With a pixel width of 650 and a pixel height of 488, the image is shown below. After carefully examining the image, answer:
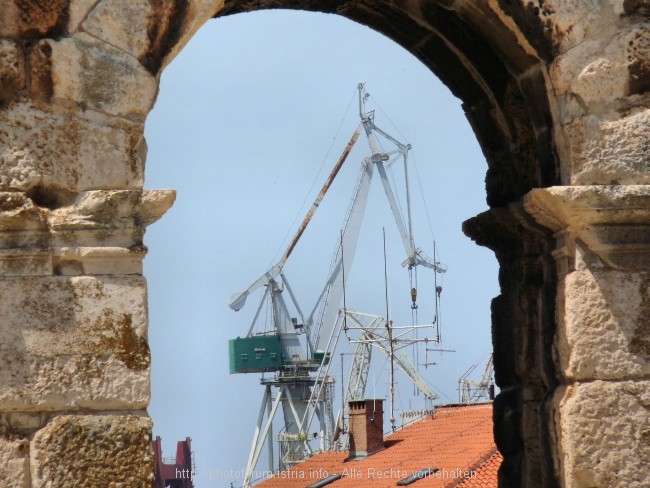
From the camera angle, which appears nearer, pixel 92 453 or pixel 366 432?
pixel 92 453

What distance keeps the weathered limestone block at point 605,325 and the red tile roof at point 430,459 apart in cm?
1618

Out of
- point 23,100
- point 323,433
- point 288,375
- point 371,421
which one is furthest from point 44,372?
point 288,375

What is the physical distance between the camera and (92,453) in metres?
6.78

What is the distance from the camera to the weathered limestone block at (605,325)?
7605 mm

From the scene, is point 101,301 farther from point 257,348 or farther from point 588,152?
point 257,348

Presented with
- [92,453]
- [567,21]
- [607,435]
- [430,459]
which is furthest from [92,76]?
[430,459]

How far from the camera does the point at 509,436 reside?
8656 mm

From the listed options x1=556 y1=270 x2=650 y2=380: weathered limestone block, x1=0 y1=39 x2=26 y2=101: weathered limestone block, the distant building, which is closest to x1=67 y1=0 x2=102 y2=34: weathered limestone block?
x1=0 y1=39 x2=26 y2=101: weathered limestone block

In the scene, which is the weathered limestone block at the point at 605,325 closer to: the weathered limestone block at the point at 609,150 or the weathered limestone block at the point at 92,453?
the weathered limestone block at the point at 609,150

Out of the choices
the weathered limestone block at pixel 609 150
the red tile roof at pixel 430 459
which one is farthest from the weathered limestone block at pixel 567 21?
the red tile roof at pixel 430 459

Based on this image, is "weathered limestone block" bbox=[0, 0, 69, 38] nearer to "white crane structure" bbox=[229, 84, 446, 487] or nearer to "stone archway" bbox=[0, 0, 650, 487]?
"stone archway" bbox=[0, 0, 650, 487]

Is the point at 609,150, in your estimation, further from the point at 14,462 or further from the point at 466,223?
the point at 14,462

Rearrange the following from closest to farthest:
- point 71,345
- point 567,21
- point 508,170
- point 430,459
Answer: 1. point 71,345
2. point 567,21
3. point 508,170
4. point 430,459

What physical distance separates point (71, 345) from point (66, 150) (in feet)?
Result: 2.89
